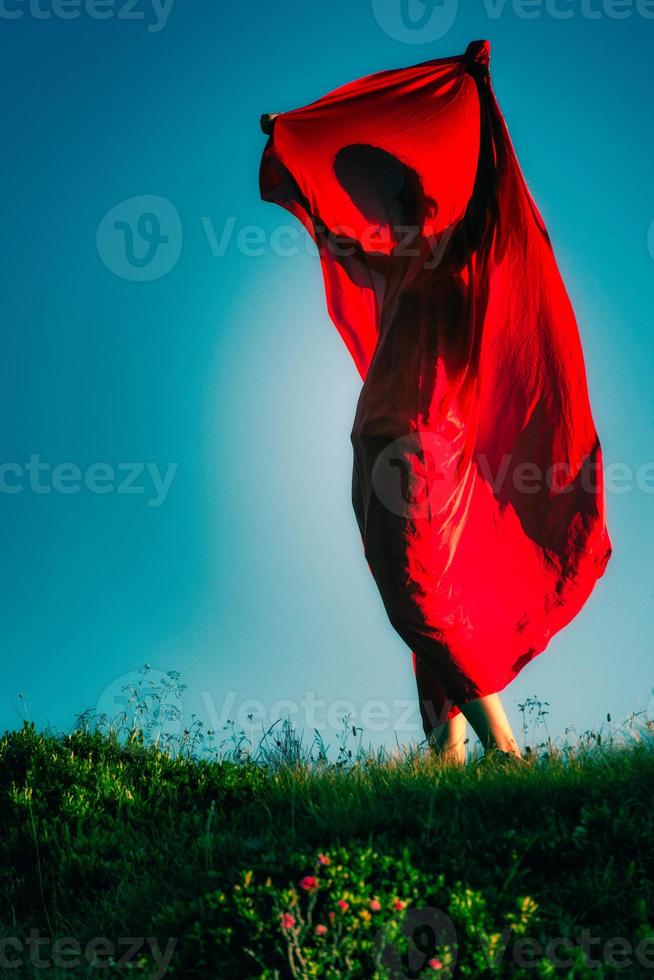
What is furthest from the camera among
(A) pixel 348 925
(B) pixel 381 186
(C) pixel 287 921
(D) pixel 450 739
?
(B) pixel 381 186

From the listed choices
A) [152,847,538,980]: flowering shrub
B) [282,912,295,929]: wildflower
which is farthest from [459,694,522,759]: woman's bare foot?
[282,912,295,929]: wildflower

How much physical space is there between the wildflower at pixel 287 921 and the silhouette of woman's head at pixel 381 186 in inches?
139

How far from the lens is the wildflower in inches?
97.8

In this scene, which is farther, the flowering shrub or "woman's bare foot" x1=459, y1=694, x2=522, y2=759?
"woman's bare foot" x1=459, y1=694, x2=522, y2=759

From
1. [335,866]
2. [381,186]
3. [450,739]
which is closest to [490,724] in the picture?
[450,739]

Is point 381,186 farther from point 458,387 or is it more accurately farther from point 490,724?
point 490,724

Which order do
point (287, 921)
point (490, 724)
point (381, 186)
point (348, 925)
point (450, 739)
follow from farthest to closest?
point (381, 186), point (450, 739), point (490, 724), point (348, 925), point (287, 921)

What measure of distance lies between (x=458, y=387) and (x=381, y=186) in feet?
4.41

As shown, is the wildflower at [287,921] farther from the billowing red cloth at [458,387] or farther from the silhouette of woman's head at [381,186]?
the silhouette of woman's head at [381,186]

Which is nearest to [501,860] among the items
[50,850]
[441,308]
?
[50,850]

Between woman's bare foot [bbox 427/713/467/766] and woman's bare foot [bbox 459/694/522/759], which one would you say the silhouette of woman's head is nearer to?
woman's bare foot [bbox 459/694/522/759]

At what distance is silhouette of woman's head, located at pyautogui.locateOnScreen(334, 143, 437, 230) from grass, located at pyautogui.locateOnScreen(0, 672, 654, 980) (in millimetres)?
2856

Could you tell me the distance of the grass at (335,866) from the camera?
8.62ft

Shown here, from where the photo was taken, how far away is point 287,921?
249 cm
